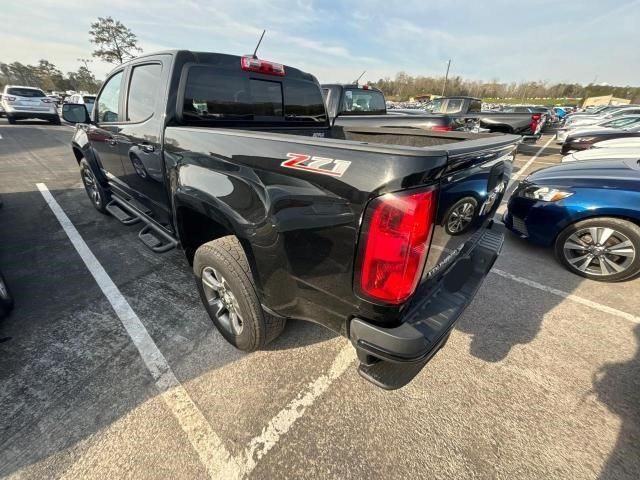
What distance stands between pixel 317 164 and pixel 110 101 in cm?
334

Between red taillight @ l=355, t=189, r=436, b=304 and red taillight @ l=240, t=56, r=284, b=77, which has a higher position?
red taillight @ l=240, t=56, r=284, b=77

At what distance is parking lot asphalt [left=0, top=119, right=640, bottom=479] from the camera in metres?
1.59

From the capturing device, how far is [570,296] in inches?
117

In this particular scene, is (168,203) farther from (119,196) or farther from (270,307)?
(119,196)

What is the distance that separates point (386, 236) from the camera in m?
1.21

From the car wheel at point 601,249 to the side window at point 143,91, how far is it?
14.4 ft

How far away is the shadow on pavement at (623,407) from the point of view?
1.59 meters

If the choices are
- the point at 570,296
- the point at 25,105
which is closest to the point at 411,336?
the point at 570,296

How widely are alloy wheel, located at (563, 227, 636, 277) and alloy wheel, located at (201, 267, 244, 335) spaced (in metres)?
3.65

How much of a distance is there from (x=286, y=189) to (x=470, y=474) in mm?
1752

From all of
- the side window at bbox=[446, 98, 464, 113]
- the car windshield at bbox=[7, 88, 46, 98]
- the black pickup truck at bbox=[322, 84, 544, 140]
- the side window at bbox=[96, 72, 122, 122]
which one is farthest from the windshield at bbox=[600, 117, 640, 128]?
the car windshield at bbox=[7, 88, 46, 98]

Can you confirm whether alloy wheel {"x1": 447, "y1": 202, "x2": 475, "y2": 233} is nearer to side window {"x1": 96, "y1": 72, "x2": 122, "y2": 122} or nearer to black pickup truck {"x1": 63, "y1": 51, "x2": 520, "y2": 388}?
black pickup truck {"x1": 63, "y1": 51, "x2": 520, "y2": 388}

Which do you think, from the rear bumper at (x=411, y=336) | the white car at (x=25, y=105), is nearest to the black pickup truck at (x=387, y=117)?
the rear bumper at (x=411, y=336)

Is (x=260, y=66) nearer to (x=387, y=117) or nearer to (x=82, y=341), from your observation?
(x=82, y=341)
